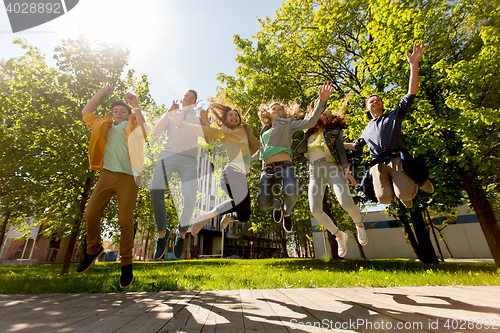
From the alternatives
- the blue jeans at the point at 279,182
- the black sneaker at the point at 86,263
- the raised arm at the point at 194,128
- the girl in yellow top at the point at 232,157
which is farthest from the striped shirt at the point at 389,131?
the black sneaker at the point at 86,263

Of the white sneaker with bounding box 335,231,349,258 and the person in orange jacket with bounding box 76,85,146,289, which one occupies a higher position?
the person in orange jacket with bounding box 76,85,146,289

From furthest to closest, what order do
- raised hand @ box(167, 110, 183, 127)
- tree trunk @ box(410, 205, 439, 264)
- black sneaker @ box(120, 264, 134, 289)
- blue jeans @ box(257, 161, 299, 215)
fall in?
tree trunk @ box(410, 205, 439, 264) → blue jeans @ box(257, 161, 299, 215) → raised hand @ box(167, 110, 183, 127) → black sneaker @ box(120, 264, 134, 289)

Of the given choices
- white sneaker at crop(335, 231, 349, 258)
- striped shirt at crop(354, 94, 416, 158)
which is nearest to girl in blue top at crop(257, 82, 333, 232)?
white sneaker at crop(335, 231, 349, 258)

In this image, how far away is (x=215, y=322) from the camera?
6.80ft

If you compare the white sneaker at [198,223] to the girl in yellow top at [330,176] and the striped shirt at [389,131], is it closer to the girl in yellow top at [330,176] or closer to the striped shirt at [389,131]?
the girl in yellow top at [330,176]

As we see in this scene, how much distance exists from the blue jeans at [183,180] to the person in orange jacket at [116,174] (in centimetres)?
36

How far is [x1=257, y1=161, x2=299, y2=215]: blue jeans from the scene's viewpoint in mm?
4200

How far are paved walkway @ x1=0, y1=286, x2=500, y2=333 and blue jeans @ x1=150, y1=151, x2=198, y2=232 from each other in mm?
1162

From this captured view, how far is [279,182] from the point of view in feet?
14.8

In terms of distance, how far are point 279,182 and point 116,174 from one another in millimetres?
2665

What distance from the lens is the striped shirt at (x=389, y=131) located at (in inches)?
148

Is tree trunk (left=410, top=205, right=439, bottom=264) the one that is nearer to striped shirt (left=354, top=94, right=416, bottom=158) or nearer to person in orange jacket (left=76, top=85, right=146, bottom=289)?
striped shirt (left=354, top=94, right=416, bottom=158)

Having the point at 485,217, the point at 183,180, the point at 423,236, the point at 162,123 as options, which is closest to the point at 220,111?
the point at 162,123

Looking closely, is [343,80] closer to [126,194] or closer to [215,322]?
[126,194]
